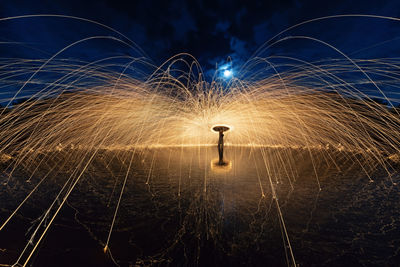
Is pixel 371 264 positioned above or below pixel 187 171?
below

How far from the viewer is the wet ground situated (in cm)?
217

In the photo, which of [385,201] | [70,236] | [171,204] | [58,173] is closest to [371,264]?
[385,201]

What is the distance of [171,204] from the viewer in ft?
11.6

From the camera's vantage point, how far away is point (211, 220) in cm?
296

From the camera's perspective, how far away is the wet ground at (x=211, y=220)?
2170mm

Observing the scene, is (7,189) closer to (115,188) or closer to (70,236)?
(115,188)

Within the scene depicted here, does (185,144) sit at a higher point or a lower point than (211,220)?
higher

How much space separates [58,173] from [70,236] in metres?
4.03

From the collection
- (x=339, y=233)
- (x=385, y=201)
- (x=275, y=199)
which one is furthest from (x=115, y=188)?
(x=385, y=201)

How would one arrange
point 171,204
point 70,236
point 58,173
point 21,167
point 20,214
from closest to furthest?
point 70,236 < point 20,214 < point 171,204 < point 58,173 < point 21,167

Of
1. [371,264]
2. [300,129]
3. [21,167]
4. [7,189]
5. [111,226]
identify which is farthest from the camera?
[300,129]

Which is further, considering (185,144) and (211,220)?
Result: (185,144)

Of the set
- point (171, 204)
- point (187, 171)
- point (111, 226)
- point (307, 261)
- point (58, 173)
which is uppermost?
point (187, 171)

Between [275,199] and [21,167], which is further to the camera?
[21,167]
